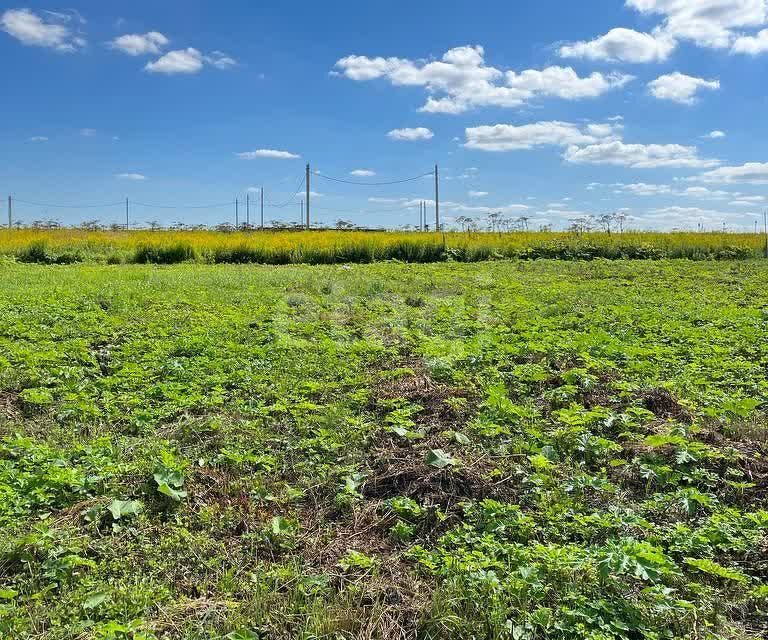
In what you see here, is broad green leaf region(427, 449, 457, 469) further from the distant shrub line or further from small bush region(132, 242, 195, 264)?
small bush region(132, 242, 195, 264)

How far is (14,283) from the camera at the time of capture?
10.9 m

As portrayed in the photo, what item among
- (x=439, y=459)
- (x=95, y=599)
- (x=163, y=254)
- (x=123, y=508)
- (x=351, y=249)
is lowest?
(x=95, y=599)

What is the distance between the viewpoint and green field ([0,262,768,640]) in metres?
2.33

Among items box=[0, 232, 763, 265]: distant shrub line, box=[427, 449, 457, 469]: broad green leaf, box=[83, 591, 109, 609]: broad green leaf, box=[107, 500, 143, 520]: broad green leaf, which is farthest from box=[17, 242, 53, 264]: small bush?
box=[83, 591, 109, 609]: broad green leaf

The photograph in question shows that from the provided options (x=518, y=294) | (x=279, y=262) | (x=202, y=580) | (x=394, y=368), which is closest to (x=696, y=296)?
(x=518, y=294)

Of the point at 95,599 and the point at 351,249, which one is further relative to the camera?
the point at 351,249

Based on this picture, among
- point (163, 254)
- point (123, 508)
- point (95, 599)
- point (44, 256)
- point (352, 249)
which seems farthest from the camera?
point (352, 249)

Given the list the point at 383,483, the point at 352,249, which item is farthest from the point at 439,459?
the point at 352,249

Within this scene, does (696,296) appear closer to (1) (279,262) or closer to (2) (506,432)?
(2) (506,432)

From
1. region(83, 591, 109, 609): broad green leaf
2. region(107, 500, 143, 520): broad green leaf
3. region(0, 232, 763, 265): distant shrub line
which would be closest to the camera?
region(83, 591, 109, 609): broad green leaf

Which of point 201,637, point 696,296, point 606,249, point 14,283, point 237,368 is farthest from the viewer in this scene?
point 606,249

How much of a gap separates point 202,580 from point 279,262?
18.0 metres

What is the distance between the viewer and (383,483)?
339 centimetres

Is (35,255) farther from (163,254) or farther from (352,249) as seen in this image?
(352,249)
